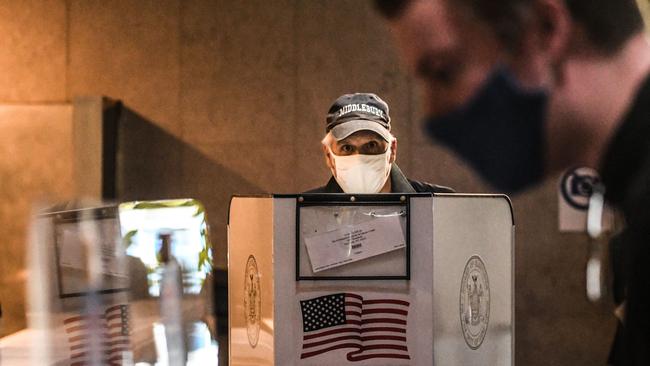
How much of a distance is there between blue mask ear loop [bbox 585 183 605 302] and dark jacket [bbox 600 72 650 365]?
0.06m

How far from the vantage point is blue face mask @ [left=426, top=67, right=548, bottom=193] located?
17.7 feet

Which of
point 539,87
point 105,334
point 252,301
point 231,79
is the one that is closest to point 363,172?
point 252,301

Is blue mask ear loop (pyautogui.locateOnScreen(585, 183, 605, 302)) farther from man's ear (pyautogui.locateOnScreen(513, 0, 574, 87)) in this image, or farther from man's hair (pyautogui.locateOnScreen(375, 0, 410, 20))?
man's hair (pyautogui.locateOnScreen(375, 0, 410, 20))

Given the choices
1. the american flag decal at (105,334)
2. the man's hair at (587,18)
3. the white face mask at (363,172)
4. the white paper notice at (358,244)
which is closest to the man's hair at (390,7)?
the man's hair at (587,18)

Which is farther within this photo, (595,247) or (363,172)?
(595,247)

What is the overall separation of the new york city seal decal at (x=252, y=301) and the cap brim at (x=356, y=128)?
899 millimetres

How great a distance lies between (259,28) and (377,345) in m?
3.35

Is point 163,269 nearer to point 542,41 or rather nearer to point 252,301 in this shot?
point 252,301

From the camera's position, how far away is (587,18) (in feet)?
17.7

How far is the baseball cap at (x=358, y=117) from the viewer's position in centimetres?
332

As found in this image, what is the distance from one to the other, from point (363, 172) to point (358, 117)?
207 millimetres

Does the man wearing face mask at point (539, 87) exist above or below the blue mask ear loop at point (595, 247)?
above

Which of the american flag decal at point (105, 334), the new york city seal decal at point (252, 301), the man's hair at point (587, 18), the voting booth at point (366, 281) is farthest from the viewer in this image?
the man's hair at point (587, 18)

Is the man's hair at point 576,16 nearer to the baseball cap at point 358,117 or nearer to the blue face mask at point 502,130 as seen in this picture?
the blue face mask at point 502,130
